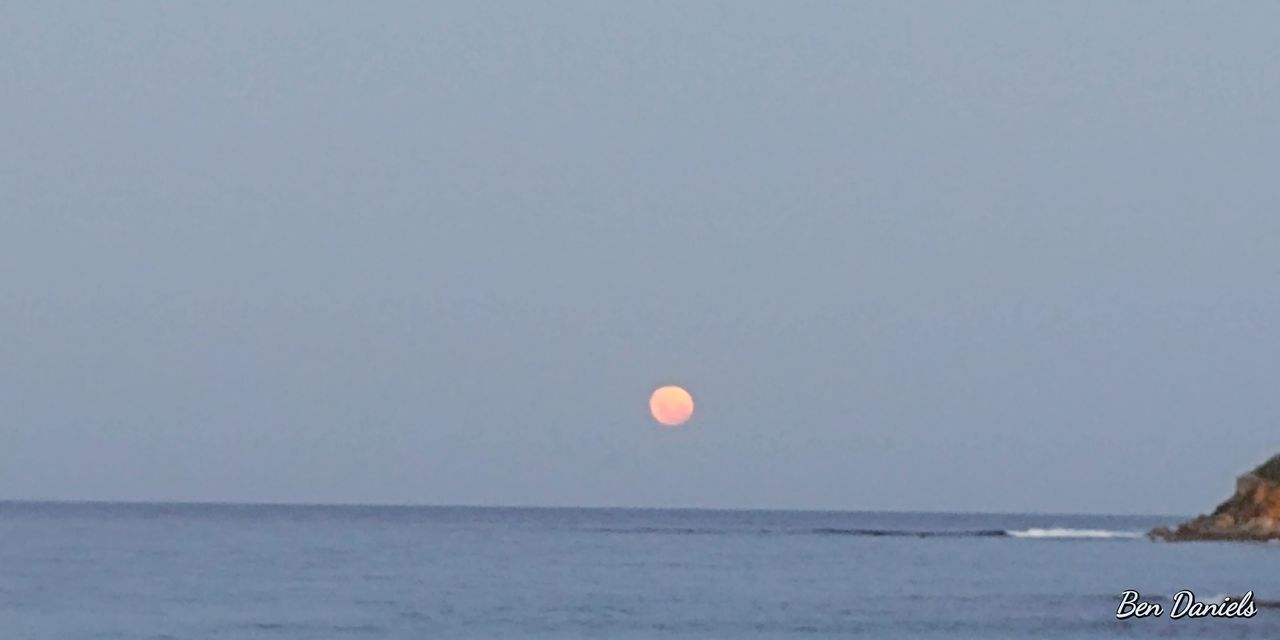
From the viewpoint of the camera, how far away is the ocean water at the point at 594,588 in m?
66.3

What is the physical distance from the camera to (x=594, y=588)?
87938 millimetres

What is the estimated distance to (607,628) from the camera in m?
66.6

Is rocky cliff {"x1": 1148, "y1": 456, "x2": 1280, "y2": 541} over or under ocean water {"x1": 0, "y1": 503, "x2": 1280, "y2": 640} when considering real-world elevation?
over
